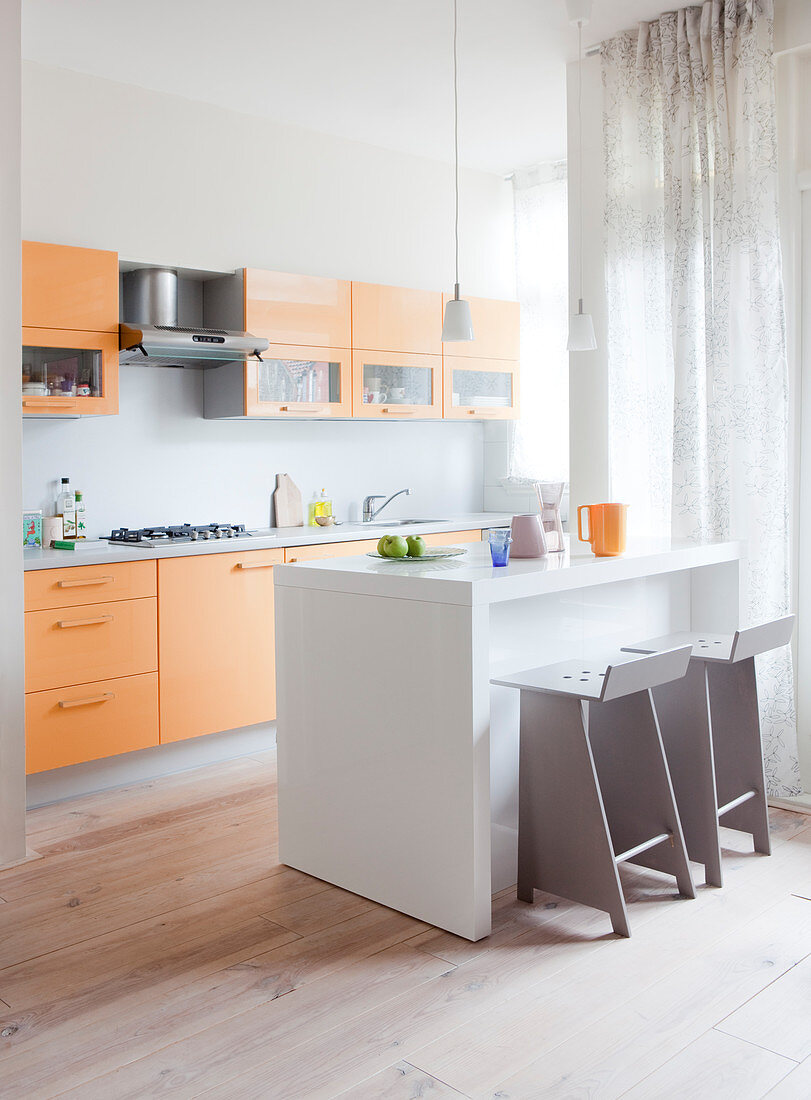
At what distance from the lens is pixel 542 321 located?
5336 millimetres

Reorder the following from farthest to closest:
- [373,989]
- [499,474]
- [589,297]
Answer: [499,474] → [589,297] → [373,989]

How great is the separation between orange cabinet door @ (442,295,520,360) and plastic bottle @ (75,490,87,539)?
6.45 ft

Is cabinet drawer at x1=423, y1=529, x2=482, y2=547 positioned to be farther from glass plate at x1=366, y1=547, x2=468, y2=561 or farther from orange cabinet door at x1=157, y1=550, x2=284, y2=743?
glass plate at x1=366, y1=547, x2=468, y2=561

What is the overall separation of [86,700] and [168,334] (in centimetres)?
145

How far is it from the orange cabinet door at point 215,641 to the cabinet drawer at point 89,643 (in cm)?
8

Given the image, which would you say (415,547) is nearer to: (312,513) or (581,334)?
(581,334)

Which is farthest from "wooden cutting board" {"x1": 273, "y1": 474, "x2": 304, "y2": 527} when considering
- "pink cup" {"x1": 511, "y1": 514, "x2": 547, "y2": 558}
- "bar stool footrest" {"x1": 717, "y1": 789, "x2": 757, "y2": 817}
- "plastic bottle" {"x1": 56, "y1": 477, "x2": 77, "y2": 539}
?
"bar stool footrest" {"x1": 717, "y1": 789, "x2": 757, "y2": 817}

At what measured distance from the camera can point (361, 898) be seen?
2.76 metres

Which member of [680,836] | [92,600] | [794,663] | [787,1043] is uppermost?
[92,600]

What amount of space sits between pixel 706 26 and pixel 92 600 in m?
2.98

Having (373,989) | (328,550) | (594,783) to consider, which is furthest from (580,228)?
(373,989)

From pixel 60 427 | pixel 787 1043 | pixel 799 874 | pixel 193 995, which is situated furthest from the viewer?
pixel 60 427

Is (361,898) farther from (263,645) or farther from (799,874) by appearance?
(263,645)

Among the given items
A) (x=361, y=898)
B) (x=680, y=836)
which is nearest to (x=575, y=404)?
(x=680, y=836)
